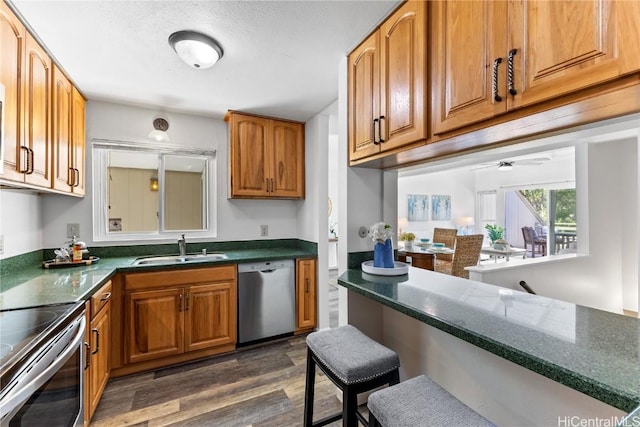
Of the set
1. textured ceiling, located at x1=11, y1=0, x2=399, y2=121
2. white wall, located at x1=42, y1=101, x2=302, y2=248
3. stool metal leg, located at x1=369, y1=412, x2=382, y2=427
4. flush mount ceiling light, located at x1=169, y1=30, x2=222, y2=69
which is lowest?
stool metal leg, located at x1=369, y1=412, x2=382, y2=427

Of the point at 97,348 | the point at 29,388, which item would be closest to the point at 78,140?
the point at 97,348

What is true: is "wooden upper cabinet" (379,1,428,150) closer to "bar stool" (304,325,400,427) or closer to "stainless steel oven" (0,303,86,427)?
"bar stool" (304,325,400,427)

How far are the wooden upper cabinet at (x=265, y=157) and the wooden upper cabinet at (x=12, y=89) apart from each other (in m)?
1.56

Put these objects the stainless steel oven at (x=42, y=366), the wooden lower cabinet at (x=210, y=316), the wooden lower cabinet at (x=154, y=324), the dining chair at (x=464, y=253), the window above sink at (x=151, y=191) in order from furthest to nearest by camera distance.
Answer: the dining chair at (x=464, y=253) < the window above sink at (x=151, y=191) < the wooden lower cabinet at (x=210, y=316) < the wooden lower cabinet at (x=154, y=324) < the stainless steel oven at (x=42, y=366)

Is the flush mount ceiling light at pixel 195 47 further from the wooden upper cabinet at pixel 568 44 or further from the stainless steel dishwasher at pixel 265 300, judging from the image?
the stainless steel dishwasher at pixel 265 300

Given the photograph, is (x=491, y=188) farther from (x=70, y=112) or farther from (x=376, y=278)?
(x=70, y=112)

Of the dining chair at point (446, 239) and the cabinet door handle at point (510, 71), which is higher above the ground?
the cabinet door handle at point (510, 71)

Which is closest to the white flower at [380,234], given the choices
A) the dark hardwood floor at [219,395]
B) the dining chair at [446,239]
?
the dark hardwood floor at [219,395]

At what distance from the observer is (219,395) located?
1996mm

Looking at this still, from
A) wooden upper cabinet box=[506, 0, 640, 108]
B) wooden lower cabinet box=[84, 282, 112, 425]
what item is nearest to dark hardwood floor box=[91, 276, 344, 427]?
wooden lower cabinet box=[84, 282, 112, 425]

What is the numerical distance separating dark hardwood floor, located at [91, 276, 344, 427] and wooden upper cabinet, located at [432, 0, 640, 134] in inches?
75.7

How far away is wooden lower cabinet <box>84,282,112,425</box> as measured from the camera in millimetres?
1627

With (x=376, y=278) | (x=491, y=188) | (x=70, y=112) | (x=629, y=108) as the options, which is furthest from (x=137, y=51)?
(x=491, y=188)

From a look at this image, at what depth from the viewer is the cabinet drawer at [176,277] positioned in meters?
2.23
